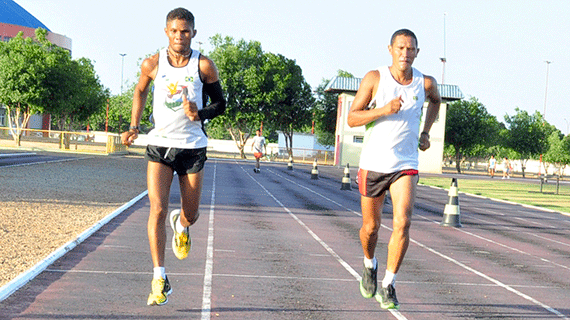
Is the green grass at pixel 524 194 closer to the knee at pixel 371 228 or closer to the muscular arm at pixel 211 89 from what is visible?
the knee at pixel 371 228

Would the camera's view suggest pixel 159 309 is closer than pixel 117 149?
Yes

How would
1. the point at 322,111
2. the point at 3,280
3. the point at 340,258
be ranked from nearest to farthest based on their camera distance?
1. the point at 3,280
2. the point at 340,258
3. the point at 322,111

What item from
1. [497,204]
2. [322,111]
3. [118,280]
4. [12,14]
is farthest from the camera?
[12,14]

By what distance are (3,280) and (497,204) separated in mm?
19956

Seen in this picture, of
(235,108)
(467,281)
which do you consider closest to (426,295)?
(467,281)

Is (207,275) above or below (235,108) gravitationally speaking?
below

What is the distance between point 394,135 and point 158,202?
6.32ft

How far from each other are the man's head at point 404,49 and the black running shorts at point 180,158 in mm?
1705

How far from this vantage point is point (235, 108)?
66.9 metres

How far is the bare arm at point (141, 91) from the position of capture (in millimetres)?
5516

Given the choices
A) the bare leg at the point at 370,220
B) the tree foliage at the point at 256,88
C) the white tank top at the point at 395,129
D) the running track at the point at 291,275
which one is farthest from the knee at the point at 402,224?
the tree foliage at the point at 256,88

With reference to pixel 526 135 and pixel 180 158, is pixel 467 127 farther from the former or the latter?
pixel 180 158

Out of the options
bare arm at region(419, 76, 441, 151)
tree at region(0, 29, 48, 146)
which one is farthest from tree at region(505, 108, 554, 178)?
bare arm at region(419, 76, 441, 151)

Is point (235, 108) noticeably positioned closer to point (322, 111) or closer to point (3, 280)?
point (322, 111)
